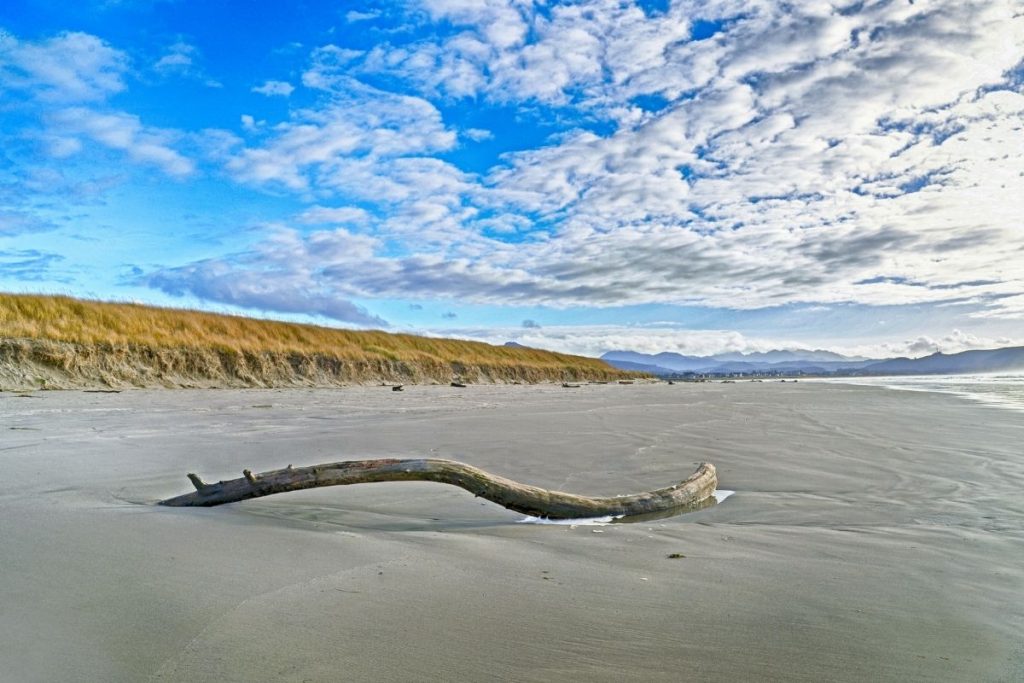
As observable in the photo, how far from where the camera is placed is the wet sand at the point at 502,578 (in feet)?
6.13

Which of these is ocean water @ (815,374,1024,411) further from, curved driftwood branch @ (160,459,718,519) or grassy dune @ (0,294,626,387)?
grassy dune @ (0,294,626,387)

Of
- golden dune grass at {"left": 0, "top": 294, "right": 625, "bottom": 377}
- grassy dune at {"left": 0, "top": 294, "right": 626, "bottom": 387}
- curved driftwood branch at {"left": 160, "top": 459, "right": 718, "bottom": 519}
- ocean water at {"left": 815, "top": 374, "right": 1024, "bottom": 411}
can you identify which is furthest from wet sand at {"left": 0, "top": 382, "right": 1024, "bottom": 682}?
ocean water at {"left": 815, "top": 374, "right": 1024, "bottom": 411}

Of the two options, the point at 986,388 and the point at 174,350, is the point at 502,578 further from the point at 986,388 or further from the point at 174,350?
the point at 986,388

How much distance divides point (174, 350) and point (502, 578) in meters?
18.3

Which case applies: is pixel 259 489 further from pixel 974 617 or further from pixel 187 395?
pixel 187 395

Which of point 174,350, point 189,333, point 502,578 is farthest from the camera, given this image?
point 189,333

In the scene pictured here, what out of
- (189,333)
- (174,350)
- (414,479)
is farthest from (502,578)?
(189,333)

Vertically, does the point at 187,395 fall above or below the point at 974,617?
above

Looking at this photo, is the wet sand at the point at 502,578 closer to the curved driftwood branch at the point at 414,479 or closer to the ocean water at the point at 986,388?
the curved driftwood branch at the point at 414,479

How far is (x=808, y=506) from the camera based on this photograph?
436 cm

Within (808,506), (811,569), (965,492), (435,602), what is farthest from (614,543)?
(965,492)

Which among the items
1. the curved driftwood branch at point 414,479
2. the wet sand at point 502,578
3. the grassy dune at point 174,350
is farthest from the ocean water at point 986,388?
the grassy dune at point 174,350

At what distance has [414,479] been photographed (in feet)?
12.8

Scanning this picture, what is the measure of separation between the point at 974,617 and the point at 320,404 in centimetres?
1304
